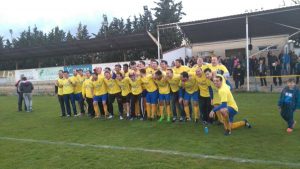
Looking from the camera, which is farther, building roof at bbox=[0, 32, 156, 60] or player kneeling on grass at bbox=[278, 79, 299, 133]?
building roof at bbox=[0, 32, 156, 60]

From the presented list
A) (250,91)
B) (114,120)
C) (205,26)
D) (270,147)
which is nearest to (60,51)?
(205,26)

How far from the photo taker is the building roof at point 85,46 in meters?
31.7

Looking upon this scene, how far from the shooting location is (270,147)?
24.4 ft

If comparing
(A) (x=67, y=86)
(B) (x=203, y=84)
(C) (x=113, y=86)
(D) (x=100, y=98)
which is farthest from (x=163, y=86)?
(A) (x=67, y=86)

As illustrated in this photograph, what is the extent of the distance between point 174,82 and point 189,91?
0.58 m

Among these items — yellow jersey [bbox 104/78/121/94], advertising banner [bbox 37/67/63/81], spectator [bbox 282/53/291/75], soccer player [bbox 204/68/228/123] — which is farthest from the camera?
advertising banner [bbox 37/67/63/81]

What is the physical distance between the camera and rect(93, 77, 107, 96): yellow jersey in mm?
12516

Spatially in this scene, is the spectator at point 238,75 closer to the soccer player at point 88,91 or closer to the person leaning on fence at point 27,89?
the soccer player at point 88,91

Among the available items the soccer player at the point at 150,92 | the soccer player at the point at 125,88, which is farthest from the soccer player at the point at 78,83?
the soccer player at the point at 150,92

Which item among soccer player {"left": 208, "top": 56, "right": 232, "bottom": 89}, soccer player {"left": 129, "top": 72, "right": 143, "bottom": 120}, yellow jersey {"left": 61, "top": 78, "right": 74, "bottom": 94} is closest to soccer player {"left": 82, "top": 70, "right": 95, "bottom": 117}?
yellow jersey {"left": 61, "top": 78, "right": 74, "bottom": 94}

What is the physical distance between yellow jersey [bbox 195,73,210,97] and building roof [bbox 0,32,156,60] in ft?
66.5

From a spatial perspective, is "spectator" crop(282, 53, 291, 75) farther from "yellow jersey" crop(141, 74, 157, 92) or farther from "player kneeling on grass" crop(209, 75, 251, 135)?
"player kneeling on grass" crop(209, 75, 251, 135)

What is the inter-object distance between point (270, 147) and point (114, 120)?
6.13 m

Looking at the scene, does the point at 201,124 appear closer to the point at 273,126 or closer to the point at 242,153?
the point at 273,126
